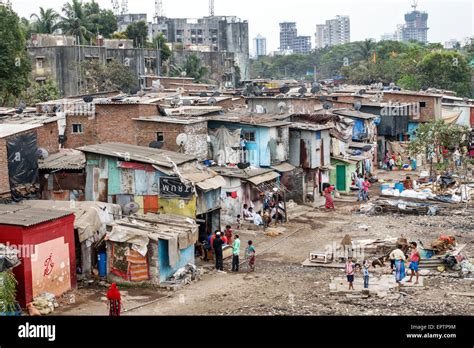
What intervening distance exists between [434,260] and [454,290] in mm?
2430

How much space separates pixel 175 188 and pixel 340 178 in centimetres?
1550

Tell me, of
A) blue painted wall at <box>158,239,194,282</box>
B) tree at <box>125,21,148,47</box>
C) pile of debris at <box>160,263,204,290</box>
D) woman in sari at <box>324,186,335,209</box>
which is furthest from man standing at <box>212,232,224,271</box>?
tree at <box>125,21,148,47</box>

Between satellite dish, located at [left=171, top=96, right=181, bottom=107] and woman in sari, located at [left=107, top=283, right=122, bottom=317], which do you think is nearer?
woman in sari, located at [left=107, top=283, right=122, bottom=317]

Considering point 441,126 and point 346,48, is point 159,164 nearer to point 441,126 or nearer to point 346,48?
point 441,126

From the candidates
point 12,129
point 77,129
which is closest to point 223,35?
point 77,129

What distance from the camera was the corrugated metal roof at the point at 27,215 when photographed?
48.6ft

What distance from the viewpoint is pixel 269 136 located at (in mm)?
28969

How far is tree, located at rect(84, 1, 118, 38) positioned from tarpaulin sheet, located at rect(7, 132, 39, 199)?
142 ft

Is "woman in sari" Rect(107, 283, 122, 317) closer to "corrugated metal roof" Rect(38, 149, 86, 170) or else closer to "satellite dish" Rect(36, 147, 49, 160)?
"corrugated metal roof" Rect(38, 149, 86, 170)

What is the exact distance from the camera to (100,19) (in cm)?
6669

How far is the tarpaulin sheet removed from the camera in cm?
1977

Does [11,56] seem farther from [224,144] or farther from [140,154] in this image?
[140,154]

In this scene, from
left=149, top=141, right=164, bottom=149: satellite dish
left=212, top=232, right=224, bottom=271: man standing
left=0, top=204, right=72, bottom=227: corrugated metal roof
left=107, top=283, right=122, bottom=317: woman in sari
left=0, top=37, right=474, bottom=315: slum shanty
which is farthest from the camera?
left=149, top=141, right=164, bottom=149: satellite dish
